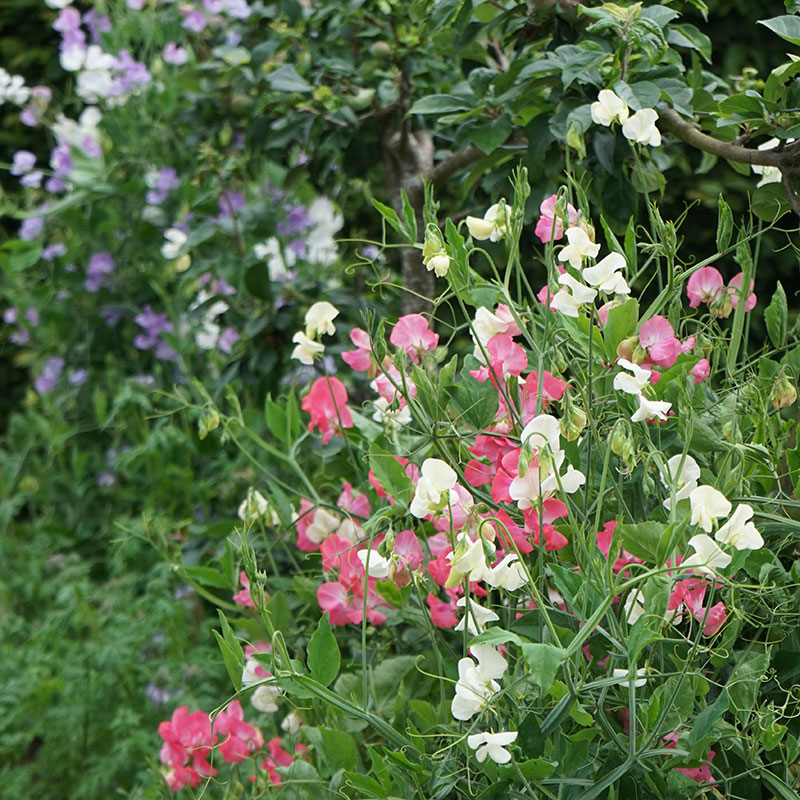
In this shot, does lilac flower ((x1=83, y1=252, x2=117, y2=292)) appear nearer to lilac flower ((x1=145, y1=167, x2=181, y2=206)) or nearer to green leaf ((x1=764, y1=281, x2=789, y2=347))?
lilac flower ((x1=145, y1=167, x2=181, y2=206))

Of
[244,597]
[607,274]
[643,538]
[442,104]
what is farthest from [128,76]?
[643,538]

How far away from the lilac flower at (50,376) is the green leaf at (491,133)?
68.9 inches

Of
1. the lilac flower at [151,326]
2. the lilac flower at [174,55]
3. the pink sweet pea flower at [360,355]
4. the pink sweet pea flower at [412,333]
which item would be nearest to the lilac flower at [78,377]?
the lilac flower at [151,326]

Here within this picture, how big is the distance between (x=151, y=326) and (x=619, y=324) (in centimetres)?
185

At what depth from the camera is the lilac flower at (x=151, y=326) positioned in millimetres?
2414

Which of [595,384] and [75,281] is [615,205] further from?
[75,281]

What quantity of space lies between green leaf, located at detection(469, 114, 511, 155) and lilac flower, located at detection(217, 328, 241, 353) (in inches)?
42.9

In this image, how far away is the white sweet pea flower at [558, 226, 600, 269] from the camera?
0.76 meters

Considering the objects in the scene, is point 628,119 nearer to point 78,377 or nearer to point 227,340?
point 227,340

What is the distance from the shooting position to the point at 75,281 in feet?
8.40

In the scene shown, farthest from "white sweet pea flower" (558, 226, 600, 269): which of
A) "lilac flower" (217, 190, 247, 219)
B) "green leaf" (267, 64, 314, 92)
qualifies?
"lilac flower" (217, 190, 247, 219)

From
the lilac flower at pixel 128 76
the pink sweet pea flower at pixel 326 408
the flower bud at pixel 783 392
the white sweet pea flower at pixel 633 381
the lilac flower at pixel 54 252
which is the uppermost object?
the white sweet pea flower at pixel 633 381

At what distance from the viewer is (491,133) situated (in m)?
1.21

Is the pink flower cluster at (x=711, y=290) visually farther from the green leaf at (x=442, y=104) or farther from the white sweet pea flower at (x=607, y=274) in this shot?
the green leaf at (x=442, y=104)
